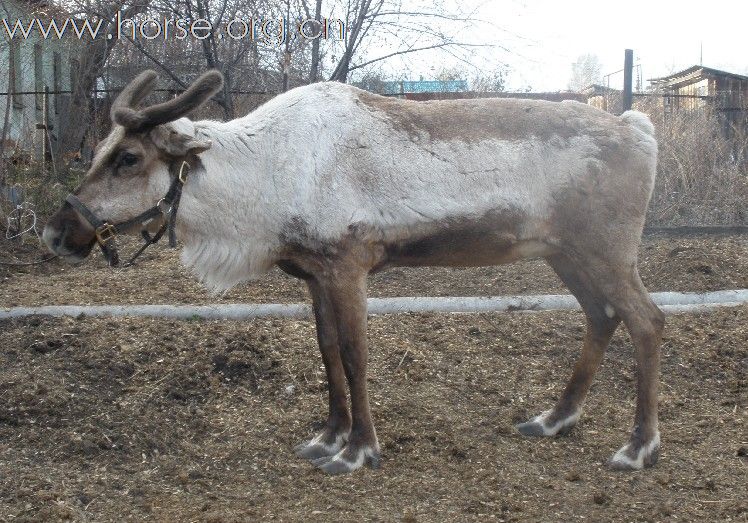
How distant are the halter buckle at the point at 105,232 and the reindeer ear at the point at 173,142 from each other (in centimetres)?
51

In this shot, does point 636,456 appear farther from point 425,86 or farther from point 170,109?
point 425,86

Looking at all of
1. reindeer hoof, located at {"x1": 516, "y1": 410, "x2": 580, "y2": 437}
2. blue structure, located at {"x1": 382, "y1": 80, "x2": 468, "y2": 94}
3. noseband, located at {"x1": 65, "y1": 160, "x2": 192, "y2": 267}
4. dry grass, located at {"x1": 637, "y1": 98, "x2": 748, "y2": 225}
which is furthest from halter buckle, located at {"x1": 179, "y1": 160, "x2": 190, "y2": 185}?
dry grass, located at {"x1": 637, "y1": 98, "x2": 748, "y2": 225}

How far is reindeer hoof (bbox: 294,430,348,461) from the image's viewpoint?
492cm

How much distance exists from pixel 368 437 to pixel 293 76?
652 centimetres

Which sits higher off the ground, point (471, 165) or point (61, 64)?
point (61, 64)

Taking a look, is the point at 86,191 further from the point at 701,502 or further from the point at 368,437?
the point at 701,502

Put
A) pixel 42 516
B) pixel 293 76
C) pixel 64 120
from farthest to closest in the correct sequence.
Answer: pixel 64 120
pixel 293 76
pixel 42 516

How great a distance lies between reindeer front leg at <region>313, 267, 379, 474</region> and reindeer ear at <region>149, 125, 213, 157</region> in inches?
39.7

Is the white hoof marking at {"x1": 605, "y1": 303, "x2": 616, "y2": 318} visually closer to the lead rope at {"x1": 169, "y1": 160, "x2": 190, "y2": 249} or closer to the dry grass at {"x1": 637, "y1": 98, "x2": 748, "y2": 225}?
the lead rope at {"x1": 169, "y1": 160, "x2": 190, "y2": 249}

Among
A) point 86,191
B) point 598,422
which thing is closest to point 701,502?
point 598,422

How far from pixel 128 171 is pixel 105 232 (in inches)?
14.0

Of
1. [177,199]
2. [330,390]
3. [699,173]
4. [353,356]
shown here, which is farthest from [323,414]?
[699,173]

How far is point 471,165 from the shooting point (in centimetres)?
492

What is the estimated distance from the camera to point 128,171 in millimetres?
4688
